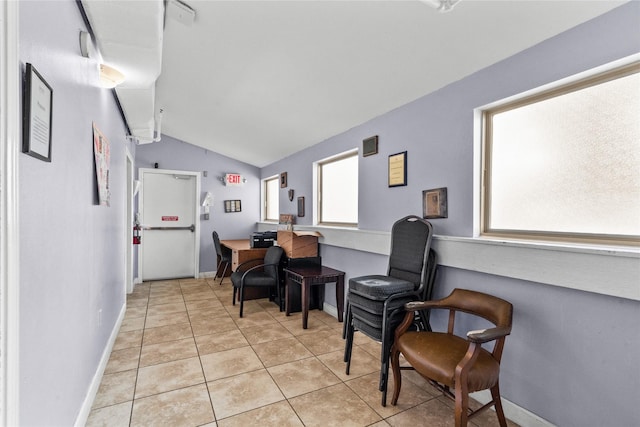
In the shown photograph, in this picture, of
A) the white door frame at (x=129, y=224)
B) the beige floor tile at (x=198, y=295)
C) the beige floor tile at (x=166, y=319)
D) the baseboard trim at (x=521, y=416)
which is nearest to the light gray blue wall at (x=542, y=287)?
A: the baseboard trim at (x=521, y=416)

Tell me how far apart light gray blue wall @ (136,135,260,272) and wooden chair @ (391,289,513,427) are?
4.81 metres

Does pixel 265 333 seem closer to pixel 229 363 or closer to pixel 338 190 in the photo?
pixel 229 363

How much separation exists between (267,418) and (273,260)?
221cm

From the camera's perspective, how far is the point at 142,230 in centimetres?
547

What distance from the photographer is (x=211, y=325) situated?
3.42 meters

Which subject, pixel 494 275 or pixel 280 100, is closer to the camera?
pixel 494 275

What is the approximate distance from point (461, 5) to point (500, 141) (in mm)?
960

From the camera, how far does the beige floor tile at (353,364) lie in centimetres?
242

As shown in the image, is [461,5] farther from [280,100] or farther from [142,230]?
[142,230]

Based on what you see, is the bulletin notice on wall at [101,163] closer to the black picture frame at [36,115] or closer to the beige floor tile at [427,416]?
the black picture frame at [36,115]

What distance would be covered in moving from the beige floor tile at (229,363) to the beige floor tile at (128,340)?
32.0 inches

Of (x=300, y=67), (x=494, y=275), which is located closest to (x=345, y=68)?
(x=300, y=67)

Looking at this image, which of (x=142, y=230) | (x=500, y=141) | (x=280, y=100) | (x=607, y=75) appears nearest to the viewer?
(x=607, y=75)

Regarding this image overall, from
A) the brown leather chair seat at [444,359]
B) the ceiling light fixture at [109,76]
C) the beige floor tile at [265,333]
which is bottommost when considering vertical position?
the beige floor tile at [265,333]
